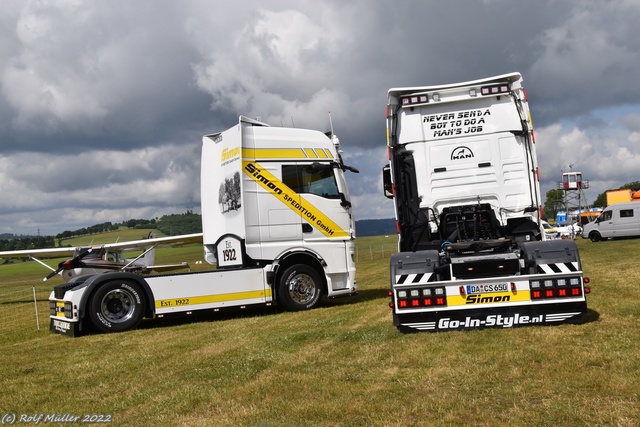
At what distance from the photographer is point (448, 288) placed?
26.2ft

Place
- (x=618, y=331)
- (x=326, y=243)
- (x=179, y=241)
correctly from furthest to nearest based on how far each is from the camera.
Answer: (x=179, y=241) → (x=326, y=243) → (x=618, y=331)

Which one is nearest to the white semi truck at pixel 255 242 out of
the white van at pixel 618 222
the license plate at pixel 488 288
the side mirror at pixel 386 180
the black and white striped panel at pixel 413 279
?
the side mirror at pixel 386 180

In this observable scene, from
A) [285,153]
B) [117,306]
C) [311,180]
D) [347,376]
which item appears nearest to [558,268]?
[347,376]

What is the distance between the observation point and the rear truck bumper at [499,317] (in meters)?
7.89

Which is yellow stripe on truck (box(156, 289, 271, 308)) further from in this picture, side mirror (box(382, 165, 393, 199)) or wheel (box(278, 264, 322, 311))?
side mirror (box(382, 165, 393, 199))

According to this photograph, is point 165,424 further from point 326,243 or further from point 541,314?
point 326,243

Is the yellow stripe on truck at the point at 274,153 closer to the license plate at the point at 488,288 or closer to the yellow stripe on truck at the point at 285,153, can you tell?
the yellow stripe on truck at the point at 285,153

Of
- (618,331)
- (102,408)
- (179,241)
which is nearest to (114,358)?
(102,408)

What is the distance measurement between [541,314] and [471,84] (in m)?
4.12

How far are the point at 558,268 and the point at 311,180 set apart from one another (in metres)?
6.14

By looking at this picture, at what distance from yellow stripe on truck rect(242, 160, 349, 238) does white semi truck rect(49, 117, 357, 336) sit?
20 millimetres

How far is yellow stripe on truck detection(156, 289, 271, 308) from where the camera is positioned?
11.5 m

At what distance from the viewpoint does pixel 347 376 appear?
20.2 feet

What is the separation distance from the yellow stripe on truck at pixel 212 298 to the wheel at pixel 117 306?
0.42m
